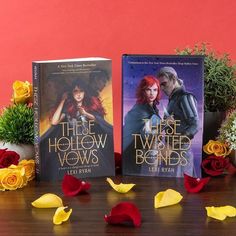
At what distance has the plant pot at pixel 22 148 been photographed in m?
1.31

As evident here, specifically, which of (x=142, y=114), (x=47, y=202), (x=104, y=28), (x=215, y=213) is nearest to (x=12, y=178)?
(x=47, y=202)

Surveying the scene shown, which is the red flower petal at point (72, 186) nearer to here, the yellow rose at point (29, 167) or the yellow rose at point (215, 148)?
the yellow rose at point (29, 167)

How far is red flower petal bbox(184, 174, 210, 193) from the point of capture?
119 centimetres

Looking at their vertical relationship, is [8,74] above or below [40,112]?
above

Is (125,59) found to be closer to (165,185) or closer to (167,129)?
(167,129)

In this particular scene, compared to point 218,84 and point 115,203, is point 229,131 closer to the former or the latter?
point 218,84

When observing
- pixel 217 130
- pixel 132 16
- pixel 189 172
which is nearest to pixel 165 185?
pixel 189 172

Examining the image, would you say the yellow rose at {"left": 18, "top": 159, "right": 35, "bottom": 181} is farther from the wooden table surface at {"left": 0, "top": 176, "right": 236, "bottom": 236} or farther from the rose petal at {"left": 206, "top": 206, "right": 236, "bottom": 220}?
the rose petal at {"left": 206, "top": 206, "right": 236, "bottom": 220}

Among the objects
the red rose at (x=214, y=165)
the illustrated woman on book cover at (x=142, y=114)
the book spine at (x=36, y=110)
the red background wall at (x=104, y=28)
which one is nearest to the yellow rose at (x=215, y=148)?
the red rose at (x=214, y=165)

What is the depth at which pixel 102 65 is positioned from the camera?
1.30 metres

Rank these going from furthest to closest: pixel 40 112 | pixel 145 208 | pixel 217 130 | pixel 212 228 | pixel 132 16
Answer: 1. pixel 132 16
2. pixel 217 130
3. pixel 40 112
4. pixel 145 208
5. pixel 212 228

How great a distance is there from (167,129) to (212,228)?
34 centimetres

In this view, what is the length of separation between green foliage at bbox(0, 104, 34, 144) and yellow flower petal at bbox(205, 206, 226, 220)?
456mm

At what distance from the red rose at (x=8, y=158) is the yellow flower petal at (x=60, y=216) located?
265 millimetres
